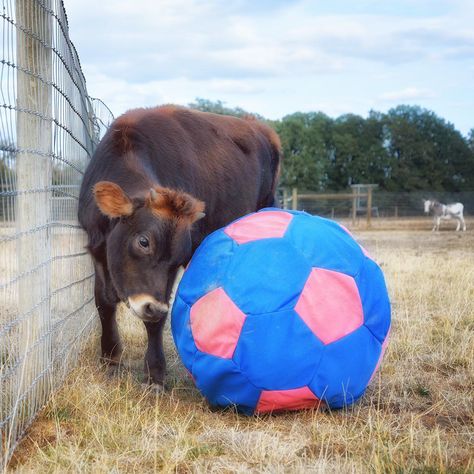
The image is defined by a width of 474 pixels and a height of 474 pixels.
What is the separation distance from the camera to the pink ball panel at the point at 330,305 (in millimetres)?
3832

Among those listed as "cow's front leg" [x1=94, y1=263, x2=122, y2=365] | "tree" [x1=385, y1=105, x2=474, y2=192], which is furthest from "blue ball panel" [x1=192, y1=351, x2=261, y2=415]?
"tree" [x1=385, y1=105, x2=474, y2=192]

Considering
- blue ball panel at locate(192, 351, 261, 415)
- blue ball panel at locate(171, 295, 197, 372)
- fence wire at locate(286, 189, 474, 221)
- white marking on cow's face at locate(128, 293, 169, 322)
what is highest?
white marking on cow's face at locate(128, 293, 169, 322)

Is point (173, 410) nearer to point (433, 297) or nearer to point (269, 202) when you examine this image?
point (269, 202)

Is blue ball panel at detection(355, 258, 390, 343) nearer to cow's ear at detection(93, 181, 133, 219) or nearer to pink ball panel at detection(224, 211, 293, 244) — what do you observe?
pink ball panel at detection(224, 211, 293, 244)

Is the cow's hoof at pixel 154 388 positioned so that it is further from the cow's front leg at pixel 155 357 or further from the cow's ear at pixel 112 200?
the cow's ear at pixel 112 200

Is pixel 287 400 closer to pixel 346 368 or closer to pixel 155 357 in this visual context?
pixel 346 368

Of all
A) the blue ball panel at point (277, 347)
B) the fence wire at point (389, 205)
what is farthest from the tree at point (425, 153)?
the blue ball panel at point (277, 347)

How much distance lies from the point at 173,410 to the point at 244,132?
358 centimetres

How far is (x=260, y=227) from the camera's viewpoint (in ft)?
13.8

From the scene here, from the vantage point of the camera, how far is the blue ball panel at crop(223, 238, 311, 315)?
151 inches

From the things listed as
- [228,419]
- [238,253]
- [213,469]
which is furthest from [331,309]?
[213,469]

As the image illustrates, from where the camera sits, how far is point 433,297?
784 centimetres

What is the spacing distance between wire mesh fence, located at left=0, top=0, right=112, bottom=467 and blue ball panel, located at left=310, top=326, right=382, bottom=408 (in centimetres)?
160

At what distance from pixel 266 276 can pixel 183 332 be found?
0.62 meters
